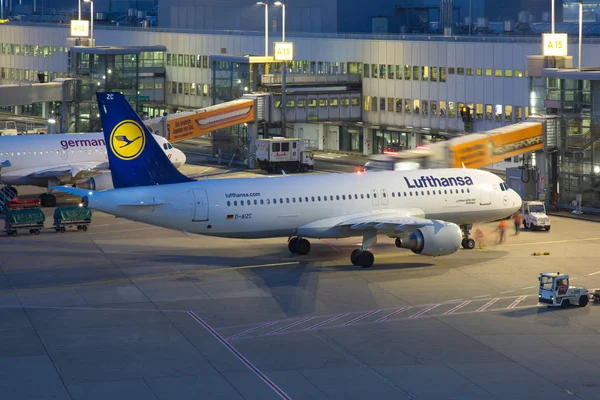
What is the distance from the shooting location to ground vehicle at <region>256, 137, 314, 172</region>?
10056 centimetres

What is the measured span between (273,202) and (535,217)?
20361 millimetres

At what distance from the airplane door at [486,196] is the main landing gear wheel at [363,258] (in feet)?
28.8

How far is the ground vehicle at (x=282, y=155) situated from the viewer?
100562 millimetres

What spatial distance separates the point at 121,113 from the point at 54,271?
8966mm

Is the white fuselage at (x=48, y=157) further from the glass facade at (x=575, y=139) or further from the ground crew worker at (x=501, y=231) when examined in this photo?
the glass facade at (x=575, y=139)

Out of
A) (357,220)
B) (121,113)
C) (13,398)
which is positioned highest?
(121,113)

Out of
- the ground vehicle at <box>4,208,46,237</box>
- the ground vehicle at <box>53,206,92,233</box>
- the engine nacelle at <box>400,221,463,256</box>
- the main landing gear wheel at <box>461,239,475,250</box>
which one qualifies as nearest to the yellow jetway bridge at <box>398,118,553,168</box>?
the main landing gear wheel at <box>461,239,475,250</box>

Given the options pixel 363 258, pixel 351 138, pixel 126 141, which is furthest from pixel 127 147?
pixel 351 138

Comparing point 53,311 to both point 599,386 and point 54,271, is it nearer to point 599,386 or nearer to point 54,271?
point 54,271

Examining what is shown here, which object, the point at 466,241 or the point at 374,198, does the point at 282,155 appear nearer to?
the point at 466,241

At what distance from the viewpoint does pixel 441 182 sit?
63938 millimetres

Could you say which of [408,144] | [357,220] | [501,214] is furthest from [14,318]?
[408,144]

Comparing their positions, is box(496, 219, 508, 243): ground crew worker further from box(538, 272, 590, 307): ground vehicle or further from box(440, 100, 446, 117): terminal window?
box(440, 100, 446, 117): terminal window

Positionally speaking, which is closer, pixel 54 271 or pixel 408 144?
pixel 54 271
